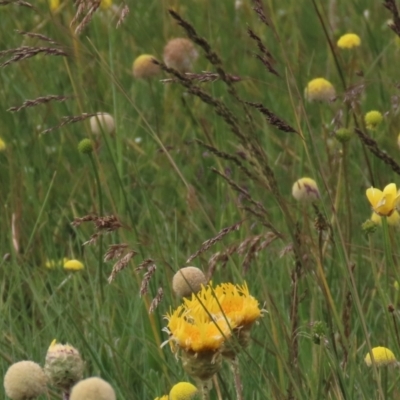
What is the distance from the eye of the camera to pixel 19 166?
309 cm

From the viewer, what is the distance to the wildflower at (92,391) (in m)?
1.20

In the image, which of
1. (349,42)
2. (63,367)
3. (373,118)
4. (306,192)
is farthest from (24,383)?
(349,42)

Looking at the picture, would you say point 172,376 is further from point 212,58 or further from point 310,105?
point 310,105

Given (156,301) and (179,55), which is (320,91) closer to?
(179,55)

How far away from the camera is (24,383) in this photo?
1.29 m

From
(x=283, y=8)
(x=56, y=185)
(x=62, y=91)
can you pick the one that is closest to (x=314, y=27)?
(x=283, y=8)

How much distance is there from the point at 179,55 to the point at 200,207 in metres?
1.91

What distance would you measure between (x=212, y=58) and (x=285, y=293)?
110 cm

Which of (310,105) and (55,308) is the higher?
(55,308)

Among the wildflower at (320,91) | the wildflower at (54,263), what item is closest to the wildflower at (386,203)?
the wildflower at (54,263)

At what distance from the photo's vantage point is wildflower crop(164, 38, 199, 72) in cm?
324

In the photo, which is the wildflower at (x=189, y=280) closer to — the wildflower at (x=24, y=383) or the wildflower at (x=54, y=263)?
the wildflower at (x=24, y=383)

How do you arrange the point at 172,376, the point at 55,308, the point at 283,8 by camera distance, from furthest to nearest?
the point at 283,8
the point at 55,308
the point at 172,376

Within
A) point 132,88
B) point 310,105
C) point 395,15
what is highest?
point 395,15
